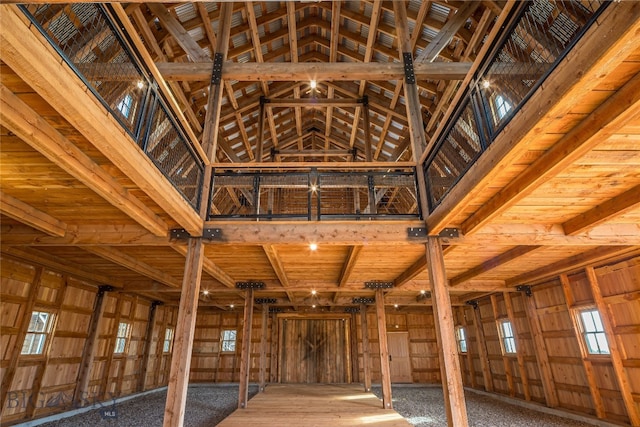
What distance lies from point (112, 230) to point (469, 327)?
39.5 ft

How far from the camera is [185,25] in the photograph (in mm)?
8664

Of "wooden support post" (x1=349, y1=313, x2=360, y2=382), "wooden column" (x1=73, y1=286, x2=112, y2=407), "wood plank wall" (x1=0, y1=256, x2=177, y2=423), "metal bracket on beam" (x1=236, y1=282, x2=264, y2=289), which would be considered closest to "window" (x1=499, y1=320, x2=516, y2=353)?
"wooden support post" (x1=349, y1=313, x2=360, y2=382)

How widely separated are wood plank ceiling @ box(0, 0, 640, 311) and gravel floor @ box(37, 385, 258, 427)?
2.89m

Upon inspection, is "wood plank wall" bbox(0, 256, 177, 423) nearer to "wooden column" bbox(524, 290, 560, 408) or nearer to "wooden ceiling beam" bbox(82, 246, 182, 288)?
"wooden ceiling beam" bbox(82, 246, 182, 288)

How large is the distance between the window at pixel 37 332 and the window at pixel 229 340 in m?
7.74

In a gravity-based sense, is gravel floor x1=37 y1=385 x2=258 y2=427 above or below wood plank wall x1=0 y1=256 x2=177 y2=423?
below

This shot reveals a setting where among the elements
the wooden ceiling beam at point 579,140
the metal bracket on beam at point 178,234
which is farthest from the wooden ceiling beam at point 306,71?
the wooden ceiling beam at point 579,140

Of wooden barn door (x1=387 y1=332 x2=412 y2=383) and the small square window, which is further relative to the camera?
the small square window

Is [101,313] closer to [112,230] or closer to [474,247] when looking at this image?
[112,230]

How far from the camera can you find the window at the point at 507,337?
9.82 m

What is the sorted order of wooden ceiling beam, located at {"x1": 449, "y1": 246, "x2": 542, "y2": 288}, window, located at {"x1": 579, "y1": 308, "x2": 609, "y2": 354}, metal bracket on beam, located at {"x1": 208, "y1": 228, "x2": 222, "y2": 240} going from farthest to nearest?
1. window, located at {"x1": 579, "y1": 308, "x2": 609, "y2": 354}
2. wooden ceiling beam, located at {"x1": 449, "y1": 246, "x2": 542, "y2": 288}
3. metal bracket on beam, located at {"x1": 208, "y1": 228, "x2": 222, "y2": 240}

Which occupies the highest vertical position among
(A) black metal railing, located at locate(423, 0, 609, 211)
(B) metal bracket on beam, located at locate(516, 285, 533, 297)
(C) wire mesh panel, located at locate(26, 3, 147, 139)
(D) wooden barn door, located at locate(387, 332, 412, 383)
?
(C) wire mesh panel, located at locate(26, 3, 147, 139)

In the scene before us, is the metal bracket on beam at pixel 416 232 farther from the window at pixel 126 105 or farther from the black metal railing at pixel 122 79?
the window at pixel 126 105

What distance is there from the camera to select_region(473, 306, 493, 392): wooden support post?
35.9ft
